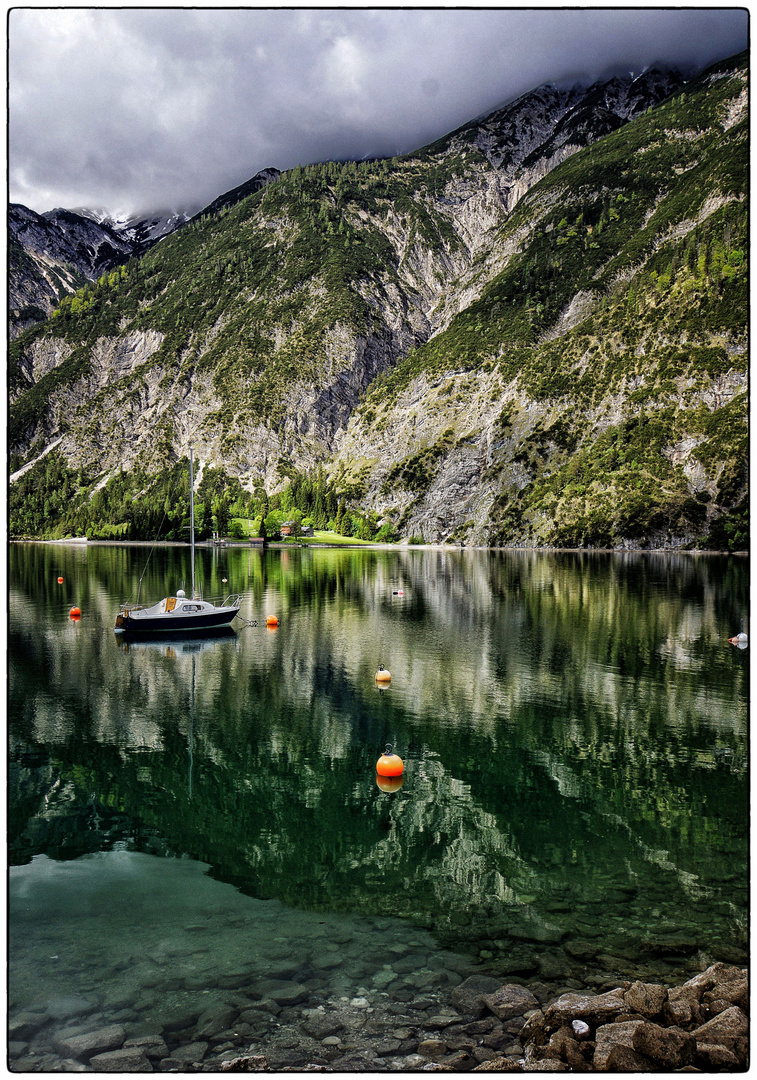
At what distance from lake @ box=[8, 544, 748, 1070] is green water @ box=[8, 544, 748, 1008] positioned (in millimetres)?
70

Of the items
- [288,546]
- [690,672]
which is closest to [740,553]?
[690,672]

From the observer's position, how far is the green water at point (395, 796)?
11961mm

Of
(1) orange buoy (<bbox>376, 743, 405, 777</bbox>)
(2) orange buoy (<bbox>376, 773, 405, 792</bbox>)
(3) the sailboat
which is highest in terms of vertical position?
(3) the sailboat

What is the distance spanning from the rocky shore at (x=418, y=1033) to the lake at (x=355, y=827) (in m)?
0.10

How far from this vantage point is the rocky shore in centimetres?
735

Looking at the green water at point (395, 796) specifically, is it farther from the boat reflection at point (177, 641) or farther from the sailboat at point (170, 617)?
the sailboat at point (170, 617)

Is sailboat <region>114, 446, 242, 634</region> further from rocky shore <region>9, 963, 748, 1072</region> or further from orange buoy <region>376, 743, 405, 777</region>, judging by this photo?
rocky shore <region>9, 963, 748, 1072</region>

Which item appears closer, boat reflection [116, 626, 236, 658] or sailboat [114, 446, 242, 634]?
boat reflection [116, 626, 236, 658]

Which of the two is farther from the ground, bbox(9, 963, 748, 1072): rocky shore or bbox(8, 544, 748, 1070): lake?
bbox(9, 963, 748, 1072): rocky shore

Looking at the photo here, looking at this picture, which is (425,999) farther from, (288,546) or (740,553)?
(288,546)

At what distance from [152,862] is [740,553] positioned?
12255 cm

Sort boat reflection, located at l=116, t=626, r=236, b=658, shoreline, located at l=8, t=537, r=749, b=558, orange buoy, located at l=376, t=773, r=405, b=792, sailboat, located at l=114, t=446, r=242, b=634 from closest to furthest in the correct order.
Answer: orange buoy, located at l=376, t=773, r=405, b=792, boat reflection, located at l=116, t=626, r=236, b=658, sailboat, located at l=114, t=446, r=242, b=634, shoreline, located at l=8, t=537, r=749, b=558

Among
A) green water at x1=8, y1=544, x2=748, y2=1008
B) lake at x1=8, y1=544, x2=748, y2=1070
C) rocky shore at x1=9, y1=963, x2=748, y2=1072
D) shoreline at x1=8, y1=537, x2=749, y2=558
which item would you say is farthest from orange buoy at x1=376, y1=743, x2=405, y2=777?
shoreline at x1=8, y1=537, x2=749, y2=558

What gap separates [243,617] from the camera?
5059 cm
